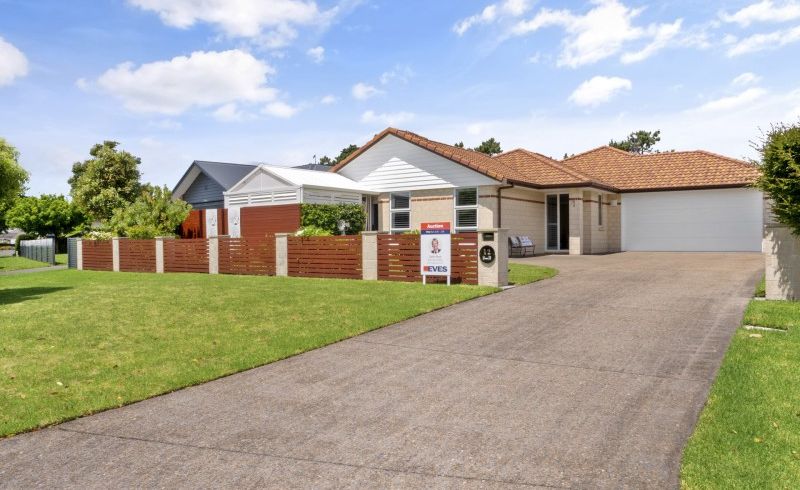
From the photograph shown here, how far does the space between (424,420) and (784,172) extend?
9.45 m

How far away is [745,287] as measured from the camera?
41.9 ft

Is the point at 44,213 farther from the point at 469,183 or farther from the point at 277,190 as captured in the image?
the point at 469,183

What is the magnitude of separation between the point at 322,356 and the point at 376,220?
63.7 feet

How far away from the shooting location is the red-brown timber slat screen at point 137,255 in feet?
75.8

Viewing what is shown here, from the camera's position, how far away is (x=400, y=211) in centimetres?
2573

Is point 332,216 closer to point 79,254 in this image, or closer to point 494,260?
point 494,260

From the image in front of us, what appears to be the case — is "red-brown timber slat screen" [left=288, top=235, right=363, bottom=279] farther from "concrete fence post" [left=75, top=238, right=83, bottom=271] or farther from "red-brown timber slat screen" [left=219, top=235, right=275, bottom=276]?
"concrete fence post" [left=75, top=238, right=83, bottom=271]

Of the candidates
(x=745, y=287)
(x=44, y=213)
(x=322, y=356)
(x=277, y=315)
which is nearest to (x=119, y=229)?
(x=277, y=315)

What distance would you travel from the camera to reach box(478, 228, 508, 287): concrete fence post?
13.6 meters

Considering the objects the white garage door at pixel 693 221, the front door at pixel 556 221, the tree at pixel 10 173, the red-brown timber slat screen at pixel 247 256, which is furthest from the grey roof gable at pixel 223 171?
the white garage door at pixel 693 221

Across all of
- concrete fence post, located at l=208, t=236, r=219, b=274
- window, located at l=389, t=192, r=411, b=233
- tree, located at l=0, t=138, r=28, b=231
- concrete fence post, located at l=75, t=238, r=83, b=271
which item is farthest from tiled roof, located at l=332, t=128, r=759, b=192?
tree, located at l=0, t=138, r=28, b=231

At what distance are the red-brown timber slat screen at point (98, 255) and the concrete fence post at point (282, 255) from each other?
35.2 feet

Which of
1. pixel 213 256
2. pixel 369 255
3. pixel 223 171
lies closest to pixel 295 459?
pixel 369 255

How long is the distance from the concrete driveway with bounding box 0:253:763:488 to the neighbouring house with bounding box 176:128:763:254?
15281 millimetres
